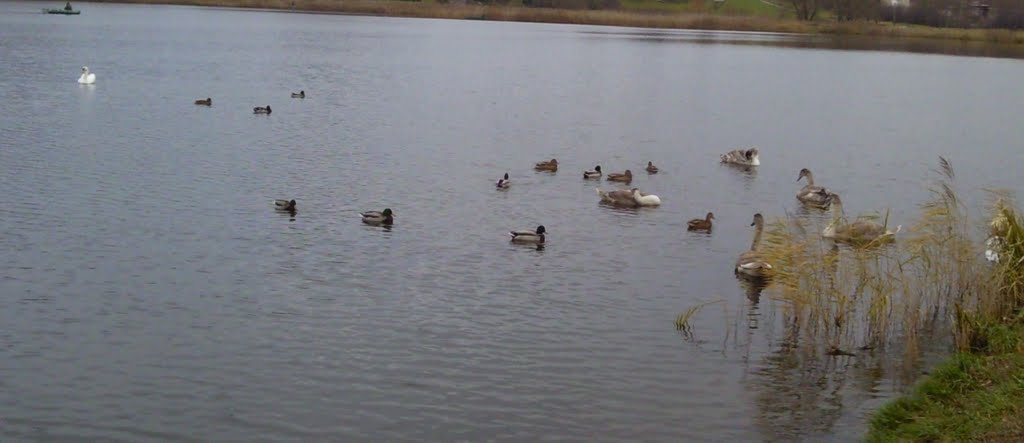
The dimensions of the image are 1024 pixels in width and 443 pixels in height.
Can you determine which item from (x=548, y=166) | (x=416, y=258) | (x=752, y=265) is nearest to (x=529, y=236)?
(x=416, y=258)

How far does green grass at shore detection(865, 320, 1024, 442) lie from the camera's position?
782 cm

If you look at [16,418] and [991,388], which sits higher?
[991,388]

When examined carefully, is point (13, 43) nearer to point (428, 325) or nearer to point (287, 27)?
point (287, 27)

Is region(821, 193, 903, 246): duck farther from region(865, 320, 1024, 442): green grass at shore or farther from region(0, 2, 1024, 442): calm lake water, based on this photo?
region(865, 320, 1024, 442): green grass at shore

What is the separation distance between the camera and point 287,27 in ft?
248

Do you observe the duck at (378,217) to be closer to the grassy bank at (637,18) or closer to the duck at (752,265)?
the duck at (752,265)

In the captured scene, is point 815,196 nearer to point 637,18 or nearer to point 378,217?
point 378,217

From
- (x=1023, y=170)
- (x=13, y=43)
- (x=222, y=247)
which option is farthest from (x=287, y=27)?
(x=222, y=247)

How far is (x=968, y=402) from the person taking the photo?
8.73m

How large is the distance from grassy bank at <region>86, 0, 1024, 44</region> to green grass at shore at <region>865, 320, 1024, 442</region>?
72.3m

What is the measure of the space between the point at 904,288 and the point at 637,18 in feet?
258

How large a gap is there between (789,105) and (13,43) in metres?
33.9

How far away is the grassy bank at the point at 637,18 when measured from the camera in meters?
82.3

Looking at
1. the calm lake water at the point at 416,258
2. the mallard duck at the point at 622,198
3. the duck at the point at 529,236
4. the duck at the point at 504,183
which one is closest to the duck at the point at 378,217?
the calm lake water at the point at 416,258
